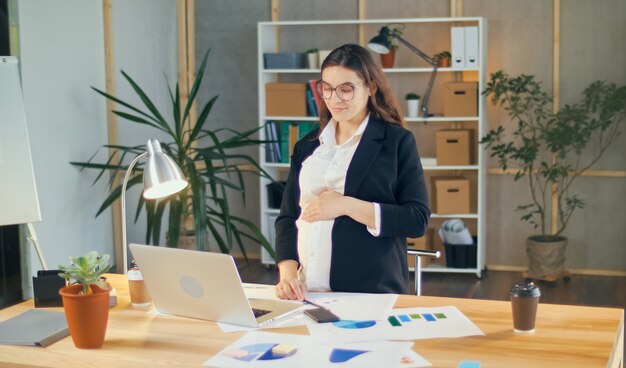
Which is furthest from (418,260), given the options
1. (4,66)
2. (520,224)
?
(520,224)

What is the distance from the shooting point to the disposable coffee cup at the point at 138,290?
2.49m

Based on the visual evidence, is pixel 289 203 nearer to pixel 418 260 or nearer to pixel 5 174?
pixel 418 260

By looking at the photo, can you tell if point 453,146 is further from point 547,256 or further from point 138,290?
point 138,290

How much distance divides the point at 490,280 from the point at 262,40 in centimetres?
→ 241

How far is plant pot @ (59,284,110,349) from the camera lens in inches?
82.7

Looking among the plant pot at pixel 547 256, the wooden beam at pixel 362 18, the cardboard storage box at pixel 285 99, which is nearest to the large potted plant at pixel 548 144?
the plant pot at pixel 547 256

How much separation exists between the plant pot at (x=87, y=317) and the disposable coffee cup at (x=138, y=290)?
0.35 m

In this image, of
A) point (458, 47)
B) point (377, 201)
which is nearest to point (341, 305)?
point (377, 201)

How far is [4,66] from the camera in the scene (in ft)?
11.9

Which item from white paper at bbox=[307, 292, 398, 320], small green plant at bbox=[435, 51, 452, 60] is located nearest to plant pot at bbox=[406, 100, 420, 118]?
small green plant at bbox=[435, 51, 452, 60]

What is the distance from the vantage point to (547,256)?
5855 millimetres

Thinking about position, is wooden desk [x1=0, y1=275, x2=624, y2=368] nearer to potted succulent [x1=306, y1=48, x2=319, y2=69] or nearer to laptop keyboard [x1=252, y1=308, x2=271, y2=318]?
laptop keyboard [x1=252, y1=308, x2=271, y2=318]

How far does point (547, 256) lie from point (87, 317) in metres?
4.35

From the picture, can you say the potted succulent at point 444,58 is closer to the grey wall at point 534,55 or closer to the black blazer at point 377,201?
the grey wall at point 534,55
